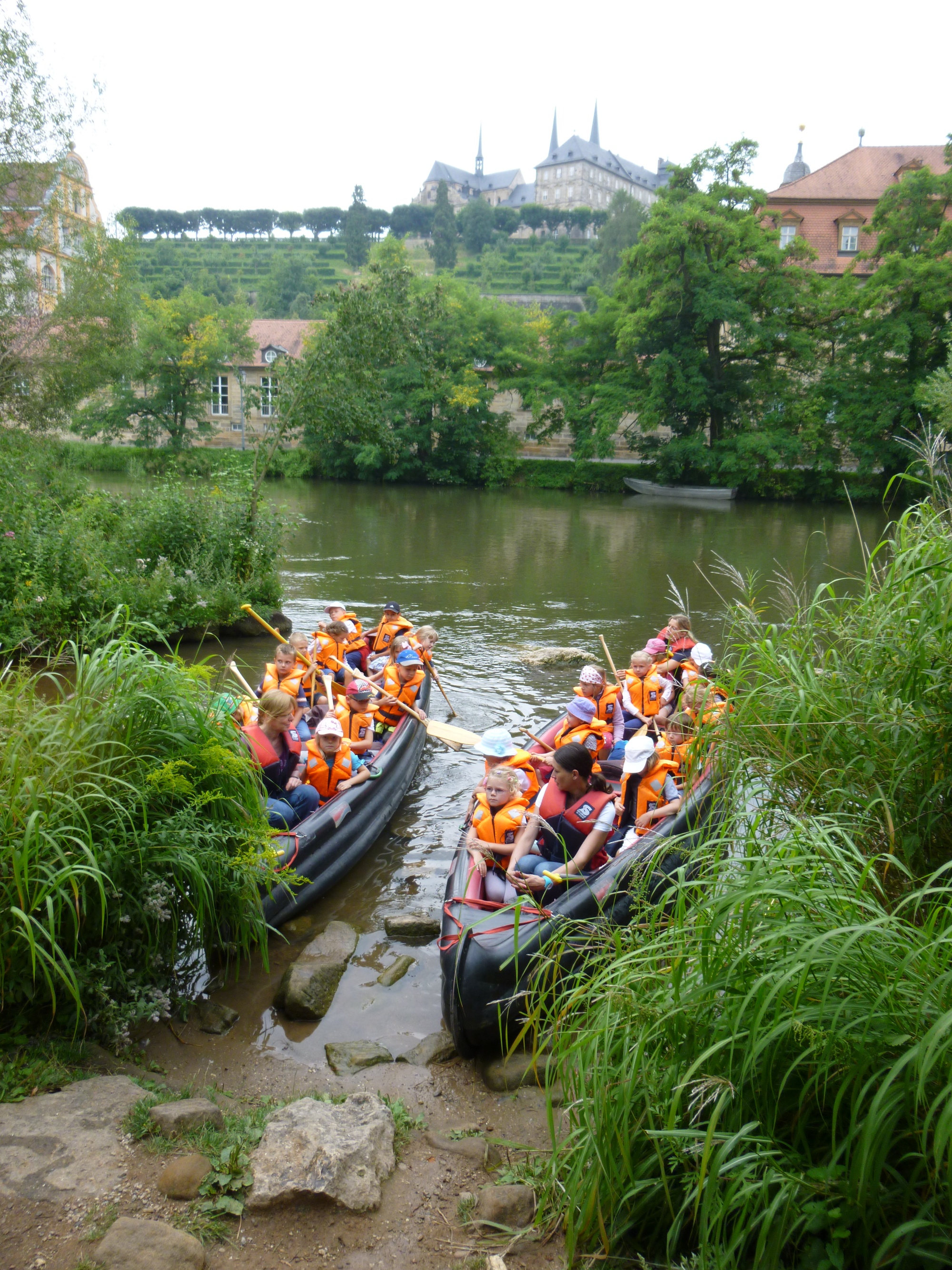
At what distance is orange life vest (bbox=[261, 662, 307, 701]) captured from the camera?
24.7 ft

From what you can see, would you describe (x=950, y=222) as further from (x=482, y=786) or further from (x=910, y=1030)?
(x=910, y=1030)

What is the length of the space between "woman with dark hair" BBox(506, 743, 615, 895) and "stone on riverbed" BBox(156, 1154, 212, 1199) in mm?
2274

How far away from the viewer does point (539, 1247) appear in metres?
2.89

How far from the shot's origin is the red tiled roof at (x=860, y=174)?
129 ft

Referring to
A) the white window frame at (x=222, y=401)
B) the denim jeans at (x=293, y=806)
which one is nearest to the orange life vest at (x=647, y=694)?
the denim jeans at (x=293, y=806)

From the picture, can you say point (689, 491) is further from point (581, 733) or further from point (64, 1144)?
point (64, 1144)

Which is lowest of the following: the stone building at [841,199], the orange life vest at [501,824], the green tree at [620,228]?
the orange life vest at [501,824]

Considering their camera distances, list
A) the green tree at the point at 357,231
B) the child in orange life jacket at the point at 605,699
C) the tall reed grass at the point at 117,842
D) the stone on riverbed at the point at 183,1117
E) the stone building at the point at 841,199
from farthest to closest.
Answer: the green tree at the point at 357,231, the stone building at the point at 841,199, the child in orange life jacket at the point at 605,699, the tall reed grass at the point at 117,842, the stone on riverbed at the point at 183,1117

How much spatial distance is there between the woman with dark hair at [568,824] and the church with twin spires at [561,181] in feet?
349

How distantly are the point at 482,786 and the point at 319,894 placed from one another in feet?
4.86

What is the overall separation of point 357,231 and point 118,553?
289 feet

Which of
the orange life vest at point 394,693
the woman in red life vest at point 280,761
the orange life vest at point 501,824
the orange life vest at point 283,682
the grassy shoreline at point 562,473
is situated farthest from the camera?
the grassy shoreline at point 562,473

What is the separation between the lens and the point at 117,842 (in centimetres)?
401

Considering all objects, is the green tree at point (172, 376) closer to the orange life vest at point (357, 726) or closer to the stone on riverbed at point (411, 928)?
the orange life vest at point (357, 726)
